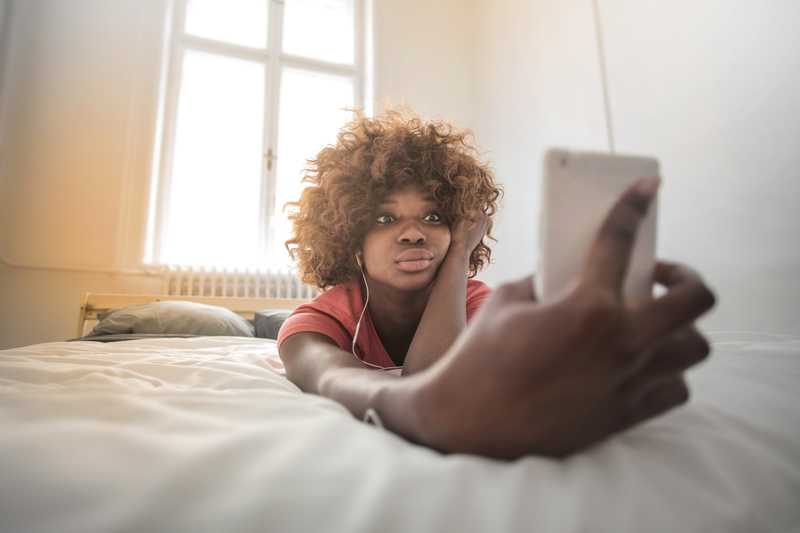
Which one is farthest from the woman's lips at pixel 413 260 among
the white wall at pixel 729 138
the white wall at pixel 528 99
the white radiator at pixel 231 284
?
the white radiator at pixel 231 284

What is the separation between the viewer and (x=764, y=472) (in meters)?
0.28

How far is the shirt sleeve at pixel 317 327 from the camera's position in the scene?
0.72 metres

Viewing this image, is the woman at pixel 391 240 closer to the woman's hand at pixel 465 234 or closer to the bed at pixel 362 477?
the woman's hand at pixel 465 234

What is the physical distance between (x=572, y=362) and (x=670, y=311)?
65 mm

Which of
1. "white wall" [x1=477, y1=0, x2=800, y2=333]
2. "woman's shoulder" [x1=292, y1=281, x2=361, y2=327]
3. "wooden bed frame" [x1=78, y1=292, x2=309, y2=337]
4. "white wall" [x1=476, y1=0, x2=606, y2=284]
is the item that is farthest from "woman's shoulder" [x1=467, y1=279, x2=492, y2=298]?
"wooden bed frame" [x1=78, y1=292, x2=309, y2=337]

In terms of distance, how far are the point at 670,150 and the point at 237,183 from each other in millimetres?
2223

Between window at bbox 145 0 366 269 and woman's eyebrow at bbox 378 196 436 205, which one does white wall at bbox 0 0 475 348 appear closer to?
window at bbox 145 0 366 269

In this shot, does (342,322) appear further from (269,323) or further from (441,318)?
(269,323)

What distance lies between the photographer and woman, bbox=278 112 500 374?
740 millimetres

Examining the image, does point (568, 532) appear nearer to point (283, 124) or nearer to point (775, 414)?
point (775, 414)

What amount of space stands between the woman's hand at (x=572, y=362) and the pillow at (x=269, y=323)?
5.07 feet

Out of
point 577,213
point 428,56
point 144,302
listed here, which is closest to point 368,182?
point 577,213

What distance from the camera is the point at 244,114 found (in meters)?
2.78

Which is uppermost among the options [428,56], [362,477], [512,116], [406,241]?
[428,56]
